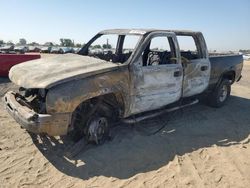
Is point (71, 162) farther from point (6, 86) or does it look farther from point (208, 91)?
point (6, 86)

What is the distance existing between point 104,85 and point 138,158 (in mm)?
1262

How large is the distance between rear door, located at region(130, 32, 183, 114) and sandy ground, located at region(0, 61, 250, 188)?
599 mm

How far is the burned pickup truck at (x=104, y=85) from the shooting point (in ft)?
14.5

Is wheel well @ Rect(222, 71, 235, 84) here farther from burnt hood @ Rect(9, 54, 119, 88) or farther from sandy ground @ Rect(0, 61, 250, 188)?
burnt hood @ Rect(9, 54, 119, 88)

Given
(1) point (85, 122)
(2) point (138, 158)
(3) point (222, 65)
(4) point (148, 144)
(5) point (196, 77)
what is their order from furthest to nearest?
1. (3) point (222, 65)
2. (5) point (196, 77)
3. (4) point (148, 144)
4. (1) point (85, 122)
5. (2) point (138, 158)

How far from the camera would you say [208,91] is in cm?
774

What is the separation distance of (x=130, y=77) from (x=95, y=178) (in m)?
1.86

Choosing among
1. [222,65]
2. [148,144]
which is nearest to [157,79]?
[148,144]

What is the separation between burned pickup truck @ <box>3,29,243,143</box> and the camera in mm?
4414

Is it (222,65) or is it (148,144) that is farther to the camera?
(222,65)

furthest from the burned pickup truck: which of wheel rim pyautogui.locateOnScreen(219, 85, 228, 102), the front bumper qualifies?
wheel rim pyautogui.locateOnScreen(219, 85, 228, 102)

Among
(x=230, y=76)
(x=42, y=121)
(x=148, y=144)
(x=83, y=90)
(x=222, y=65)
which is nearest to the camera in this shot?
(x=42, y=121)

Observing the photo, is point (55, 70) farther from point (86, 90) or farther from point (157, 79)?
point (157, 79)

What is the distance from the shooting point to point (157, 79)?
224 inches
